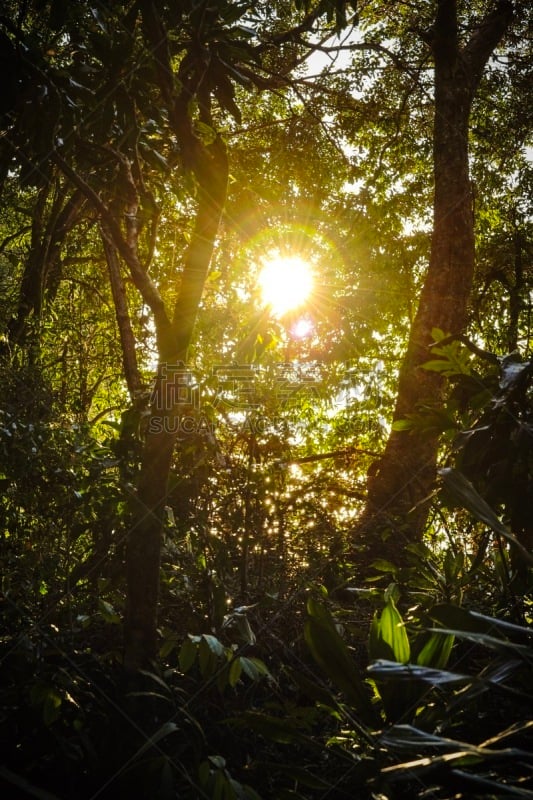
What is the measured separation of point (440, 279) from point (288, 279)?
2109 millimetres

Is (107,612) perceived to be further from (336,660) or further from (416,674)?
(416,674)

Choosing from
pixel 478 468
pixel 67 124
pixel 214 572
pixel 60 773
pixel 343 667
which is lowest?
pixel 60 773

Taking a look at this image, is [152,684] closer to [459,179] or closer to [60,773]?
[60,773]

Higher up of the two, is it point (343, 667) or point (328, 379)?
point (328, 379)

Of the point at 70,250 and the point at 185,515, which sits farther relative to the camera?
the point at 70,250

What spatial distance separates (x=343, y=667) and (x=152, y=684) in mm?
887

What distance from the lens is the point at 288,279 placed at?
21.7ft

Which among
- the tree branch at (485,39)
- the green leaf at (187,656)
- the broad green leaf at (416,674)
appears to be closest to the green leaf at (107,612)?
the green leaf at (187,656)

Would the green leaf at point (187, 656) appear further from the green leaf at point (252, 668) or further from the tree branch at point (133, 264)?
the tree branch at point (133, 264)

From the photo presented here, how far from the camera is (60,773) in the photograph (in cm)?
161

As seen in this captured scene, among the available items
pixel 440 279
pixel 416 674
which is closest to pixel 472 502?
pixel 416 674

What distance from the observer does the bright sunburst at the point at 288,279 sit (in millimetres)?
6078

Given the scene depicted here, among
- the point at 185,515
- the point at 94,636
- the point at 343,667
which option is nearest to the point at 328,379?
the point at 185,515

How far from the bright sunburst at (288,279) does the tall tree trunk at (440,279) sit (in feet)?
5.03
